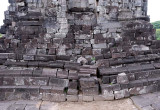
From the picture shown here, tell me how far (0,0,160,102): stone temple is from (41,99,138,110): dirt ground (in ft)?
0.60

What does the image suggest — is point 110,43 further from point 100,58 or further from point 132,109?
point 132,109

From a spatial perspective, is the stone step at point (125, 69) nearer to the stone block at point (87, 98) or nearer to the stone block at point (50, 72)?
the stone block at point (87, 98)

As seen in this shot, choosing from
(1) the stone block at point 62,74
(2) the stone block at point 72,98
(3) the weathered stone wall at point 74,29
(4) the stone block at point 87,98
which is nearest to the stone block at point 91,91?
(4) the stone block at point 87,98

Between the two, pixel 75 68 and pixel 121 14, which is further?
pixel 121 14

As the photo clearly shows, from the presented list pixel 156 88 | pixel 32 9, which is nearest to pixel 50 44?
pixel 32 9

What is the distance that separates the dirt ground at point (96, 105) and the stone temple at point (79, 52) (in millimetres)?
183

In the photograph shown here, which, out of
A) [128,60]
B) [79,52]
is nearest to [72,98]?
[79,52]

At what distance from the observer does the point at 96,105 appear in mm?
5445

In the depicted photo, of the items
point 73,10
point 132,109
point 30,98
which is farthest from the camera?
point 73,10

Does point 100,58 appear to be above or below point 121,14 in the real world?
below

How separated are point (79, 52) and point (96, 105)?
7.89 feet

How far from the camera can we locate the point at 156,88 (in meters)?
6.17

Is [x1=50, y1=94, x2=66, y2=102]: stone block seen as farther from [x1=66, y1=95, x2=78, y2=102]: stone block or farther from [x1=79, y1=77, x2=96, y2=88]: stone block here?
[x1=79, y1=77, x2=96, y2=88]: stone block

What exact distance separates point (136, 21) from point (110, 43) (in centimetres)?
173
